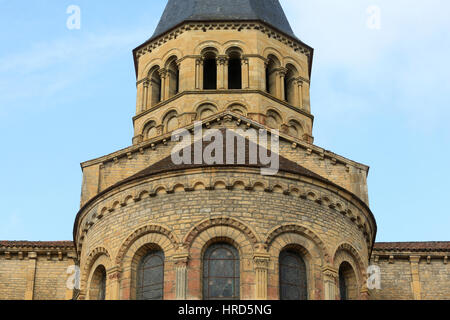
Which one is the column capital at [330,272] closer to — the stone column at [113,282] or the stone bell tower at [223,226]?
the stone bell tower at [223,226]

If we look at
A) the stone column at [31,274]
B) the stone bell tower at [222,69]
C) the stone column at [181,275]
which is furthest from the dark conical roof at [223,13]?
the stone column at [181,275]

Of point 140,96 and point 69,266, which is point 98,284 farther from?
point 140,96

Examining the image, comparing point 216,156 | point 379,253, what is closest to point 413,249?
point 379,253

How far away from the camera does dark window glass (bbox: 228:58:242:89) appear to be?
34.7 metres

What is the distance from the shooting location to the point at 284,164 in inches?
1013

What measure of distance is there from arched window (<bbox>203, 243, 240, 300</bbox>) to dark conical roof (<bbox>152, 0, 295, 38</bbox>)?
12.9 meters

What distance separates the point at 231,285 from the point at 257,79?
11.5 m

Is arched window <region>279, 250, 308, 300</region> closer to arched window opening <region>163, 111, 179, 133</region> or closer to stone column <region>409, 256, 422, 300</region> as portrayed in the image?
stone column <region>409, 256, 422, 300</region>

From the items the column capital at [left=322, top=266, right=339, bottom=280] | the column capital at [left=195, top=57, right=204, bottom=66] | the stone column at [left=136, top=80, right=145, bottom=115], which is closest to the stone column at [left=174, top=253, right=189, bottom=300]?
the column capital at [left=322, top=266, right=339, bottom=280]

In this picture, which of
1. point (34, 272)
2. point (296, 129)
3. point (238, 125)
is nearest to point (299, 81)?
point (296, 129)

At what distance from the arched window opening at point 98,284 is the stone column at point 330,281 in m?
6.00

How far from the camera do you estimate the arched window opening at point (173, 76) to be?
1351 inches

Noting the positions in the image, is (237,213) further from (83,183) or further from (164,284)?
(83,183)

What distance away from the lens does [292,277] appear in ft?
79.7
